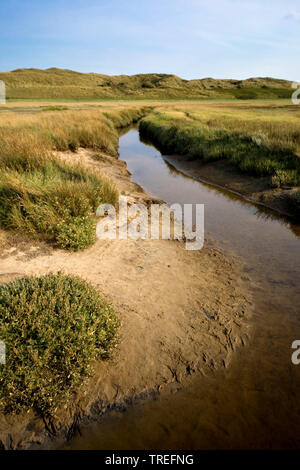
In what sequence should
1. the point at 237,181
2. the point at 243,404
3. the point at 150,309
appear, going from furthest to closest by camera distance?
the point at 237,181 < the point at 150,309 < the point at 243,404

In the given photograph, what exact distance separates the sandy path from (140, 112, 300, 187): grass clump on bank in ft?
21.4

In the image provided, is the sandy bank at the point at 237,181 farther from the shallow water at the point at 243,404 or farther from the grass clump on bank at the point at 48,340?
the grass clump on bank at the point at 48,340

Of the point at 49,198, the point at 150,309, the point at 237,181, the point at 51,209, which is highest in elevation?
the point at 237,181

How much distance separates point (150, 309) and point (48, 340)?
183cm

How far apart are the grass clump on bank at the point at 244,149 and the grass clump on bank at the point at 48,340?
9408 millimetres

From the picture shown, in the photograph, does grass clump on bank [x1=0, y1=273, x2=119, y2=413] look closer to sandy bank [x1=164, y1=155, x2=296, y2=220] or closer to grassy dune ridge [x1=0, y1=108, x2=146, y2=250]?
grassy dune ridge [x1=0, y1=108, x2=146, y2=250]

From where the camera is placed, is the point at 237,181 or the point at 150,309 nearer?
the point at 150,309

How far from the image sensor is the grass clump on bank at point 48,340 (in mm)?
2791

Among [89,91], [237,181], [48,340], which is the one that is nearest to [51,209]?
[48,340]

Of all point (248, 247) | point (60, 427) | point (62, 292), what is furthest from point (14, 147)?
point (60, 427)

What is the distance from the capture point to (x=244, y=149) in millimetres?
14016

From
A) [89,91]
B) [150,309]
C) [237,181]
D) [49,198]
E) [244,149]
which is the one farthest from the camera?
[89,91]

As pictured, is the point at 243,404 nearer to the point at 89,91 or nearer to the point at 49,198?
the point at 49,198

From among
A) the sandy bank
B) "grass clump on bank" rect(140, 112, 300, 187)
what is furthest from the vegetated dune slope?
the sandy bank
